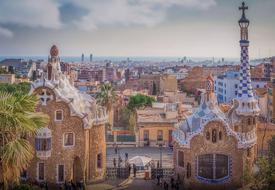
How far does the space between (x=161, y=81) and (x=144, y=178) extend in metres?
70.0

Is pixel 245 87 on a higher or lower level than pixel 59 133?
higher

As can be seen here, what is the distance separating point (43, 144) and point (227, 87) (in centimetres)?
6625

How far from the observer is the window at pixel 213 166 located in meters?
34.0

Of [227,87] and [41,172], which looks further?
[227,87]

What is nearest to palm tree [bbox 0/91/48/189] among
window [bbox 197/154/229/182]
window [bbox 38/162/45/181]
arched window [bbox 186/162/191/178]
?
window [bbox 38/162/45/181]

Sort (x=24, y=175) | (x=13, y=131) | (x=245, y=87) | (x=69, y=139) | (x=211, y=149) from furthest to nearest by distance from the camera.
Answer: (x=245, y=87), (x=24, y=175), (x=69, y=139), (x=211, y=149), (x=13, y=131)

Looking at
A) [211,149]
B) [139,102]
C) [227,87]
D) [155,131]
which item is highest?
[227,87]

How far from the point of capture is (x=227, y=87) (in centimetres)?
9512

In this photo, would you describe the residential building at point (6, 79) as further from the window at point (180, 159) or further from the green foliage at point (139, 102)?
the window at point (180, 159)

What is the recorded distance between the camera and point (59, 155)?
3403 cm

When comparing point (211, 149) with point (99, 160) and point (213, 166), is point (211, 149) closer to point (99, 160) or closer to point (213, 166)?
point (213, 166)

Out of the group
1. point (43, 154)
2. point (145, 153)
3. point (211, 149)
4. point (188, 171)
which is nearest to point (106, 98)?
point (145, 153)

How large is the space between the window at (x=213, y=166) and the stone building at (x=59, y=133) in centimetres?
844

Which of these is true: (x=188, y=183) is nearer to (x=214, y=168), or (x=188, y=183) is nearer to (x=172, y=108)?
(x=214, y=168)
